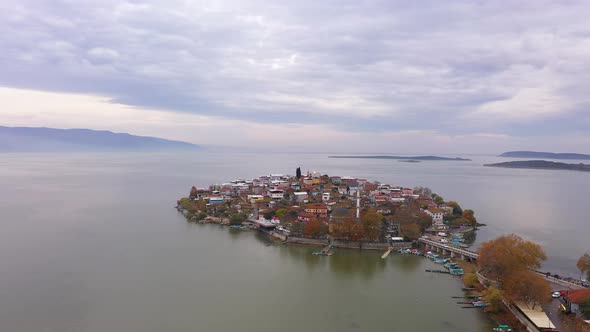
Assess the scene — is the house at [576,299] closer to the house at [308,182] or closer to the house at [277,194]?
the house at [277,194]

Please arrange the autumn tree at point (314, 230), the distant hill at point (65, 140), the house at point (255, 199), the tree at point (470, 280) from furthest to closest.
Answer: the distant hill at point (65, 140) → the house at point (255, 199) → the autumn tree at point (314, 230) → the tree at point (470, 280)

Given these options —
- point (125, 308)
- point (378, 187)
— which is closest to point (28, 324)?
point (125, 308)

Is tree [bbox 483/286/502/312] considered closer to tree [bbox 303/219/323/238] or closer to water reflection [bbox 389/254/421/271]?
water reflection [bbox 389/254/421/271]

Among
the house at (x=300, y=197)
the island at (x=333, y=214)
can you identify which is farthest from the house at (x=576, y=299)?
the house at (x=300, y=197)

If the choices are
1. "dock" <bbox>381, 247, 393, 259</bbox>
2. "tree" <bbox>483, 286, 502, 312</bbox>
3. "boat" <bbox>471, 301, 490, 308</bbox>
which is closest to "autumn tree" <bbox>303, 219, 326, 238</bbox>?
"dock" <bbox>381, 247, 393, 259</bbox>

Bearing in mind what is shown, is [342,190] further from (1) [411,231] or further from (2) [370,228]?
(2) [370,228]

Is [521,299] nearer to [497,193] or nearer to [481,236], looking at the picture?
[481,236]
